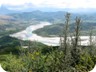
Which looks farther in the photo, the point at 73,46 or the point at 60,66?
the point at 73,46

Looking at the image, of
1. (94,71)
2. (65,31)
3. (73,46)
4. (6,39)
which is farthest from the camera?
(6,39)

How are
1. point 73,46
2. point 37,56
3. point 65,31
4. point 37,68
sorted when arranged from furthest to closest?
point 65,31 → point 73,46 → point 37,56 → point 37,68

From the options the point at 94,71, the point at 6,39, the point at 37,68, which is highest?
the point at 94,71

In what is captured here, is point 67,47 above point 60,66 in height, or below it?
below

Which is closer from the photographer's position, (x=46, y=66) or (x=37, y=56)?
(x=46, y=66)

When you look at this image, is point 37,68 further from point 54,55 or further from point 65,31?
point 65,31

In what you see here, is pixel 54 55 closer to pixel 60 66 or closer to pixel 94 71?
pixel 60 66

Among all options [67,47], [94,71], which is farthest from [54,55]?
[67,47]

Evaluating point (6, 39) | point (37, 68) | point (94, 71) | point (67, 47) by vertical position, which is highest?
point (94, 71)

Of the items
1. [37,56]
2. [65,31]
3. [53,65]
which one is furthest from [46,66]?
[65,31]
